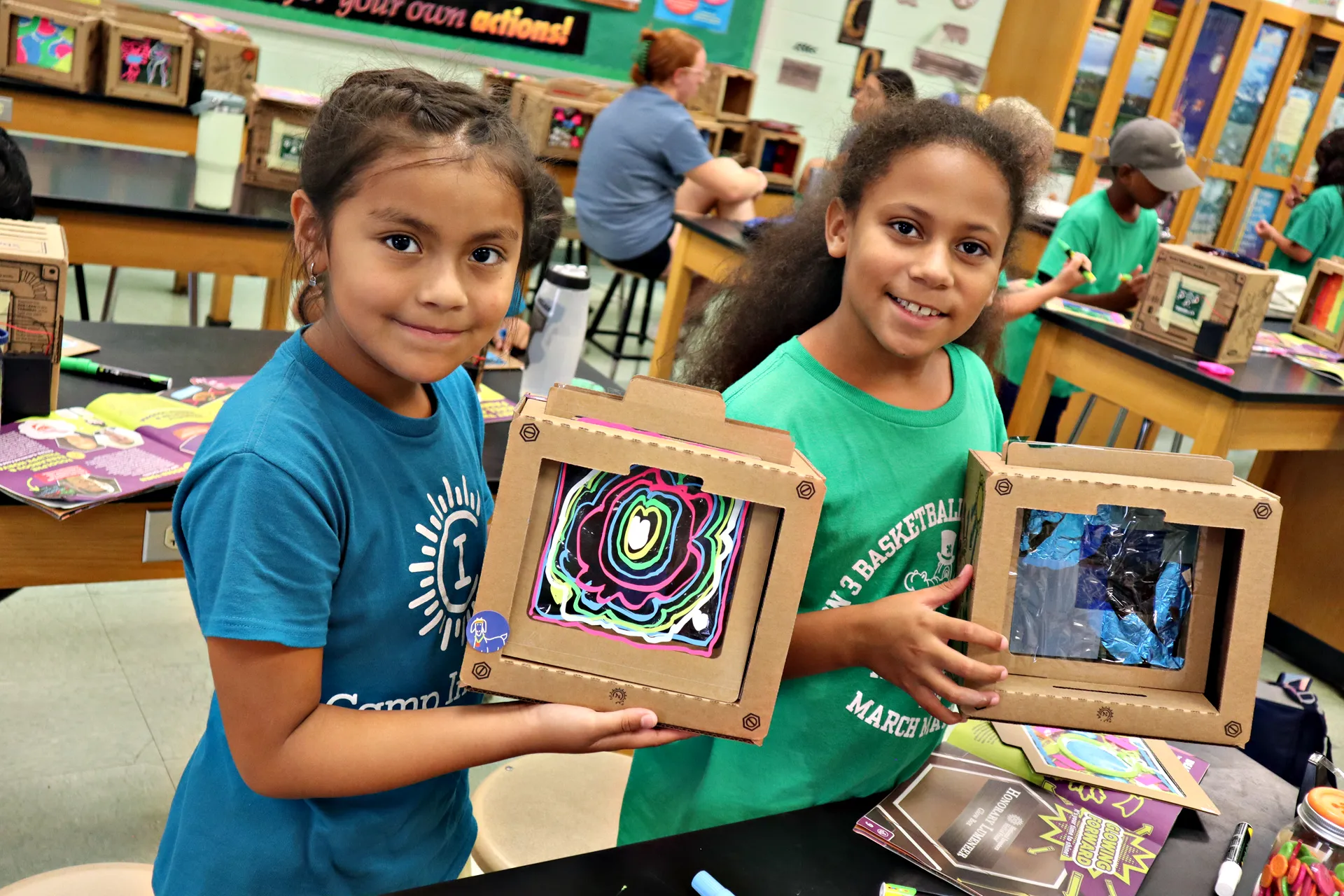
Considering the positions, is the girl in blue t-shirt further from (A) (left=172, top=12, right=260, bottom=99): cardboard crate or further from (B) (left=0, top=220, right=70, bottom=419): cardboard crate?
(A) (left=172, top=12, right=260, bottom=99): cardboard crate

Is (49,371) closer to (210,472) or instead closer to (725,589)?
(210,472)

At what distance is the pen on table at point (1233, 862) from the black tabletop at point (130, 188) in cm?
246

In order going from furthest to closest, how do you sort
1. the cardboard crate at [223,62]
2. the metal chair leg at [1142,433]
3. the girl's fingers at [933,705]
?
the metal chair leg at [1142,433]
the cardboard crate at [223,62]
the girl's fingers at [933,705]

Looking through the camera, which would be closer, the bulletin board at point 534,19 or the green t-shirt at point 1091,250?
the green t-shirt at point 1091,250

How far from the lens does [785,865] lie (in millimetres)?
966

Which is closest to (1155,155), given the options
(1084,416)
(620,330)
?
(1084,416)

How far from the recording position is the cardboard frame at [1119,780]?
3.77 ft

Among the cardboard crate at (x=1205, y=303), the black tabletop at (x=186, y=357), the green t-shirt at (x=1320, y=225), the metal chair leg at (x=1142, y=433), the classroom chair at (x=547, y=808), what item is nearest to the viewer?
the classroom chair at (x=547, y=808)

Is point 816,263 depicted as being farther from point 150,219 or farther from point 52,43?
point 52,43

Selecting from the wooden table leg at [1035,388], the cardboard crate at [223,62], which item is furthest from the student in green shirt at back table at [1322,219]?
the cardboard crate at [223,62]

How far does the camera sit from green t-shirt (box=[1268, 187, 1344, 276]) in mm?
4887

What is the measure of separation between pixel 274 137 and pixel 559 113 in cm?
187

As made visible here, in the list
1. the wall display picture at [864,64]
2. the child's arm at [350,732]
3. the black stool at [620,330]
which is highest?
the wall display picture at [864,64]

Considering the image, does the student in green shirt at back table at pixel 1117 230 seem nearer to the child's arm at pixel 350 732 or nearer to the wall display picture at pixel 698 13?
the child's arm at pixel 350 732
